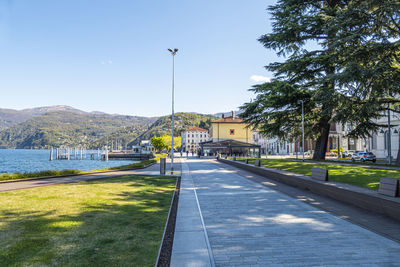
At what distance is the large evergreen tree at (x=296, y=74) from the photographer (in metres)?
23.0

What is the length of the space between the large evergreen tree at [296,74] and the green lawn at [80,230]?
→ 17982mm

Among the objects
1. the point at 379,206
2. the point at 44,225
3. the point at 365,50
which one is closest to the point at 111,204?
the point at 44,225

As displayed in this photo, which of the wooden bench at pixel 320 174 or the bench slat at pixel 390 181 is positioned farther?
the wooden bench at pixel 320 174

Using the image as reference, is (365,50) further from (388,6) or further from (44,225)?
(44,225)

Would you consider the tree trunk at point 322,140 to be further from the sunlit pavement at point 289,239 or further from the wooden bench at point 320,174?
the sunlit pavement at point 289,239

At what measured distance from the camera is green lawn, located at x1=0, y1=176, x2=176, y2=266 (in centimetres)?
431

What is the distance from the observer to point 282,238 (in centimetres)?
559

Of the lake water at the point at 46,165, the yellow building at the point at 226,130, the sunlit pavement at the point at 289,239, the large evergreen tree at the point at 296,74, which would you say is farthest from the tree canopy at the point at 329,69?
the yellow building at the point at 226,130

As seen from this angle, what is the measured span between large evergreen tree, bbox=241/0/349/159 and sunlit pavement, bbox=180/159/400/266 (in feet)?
50.3

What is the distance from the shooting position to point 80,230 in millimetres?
5781

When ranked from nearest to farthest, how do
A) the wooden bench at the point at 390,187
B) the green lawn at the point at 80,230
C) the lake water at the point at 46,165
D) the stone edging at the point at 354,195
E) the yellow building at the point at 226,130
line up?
1. the green lawn at the point at 80,230
2. the stone edging at the point at 354,195
3. the wooden bench at the point at 390,187
4. the lake water at the point at 46,165
5. the yellow building at the point at 226,130

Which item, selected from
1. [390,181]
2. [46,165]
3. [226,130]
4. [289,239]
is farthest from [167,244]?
[226,130]

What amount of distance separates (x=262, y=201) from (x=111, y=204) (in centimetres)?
555

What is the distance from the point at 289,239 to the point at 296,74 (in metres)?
22.6
